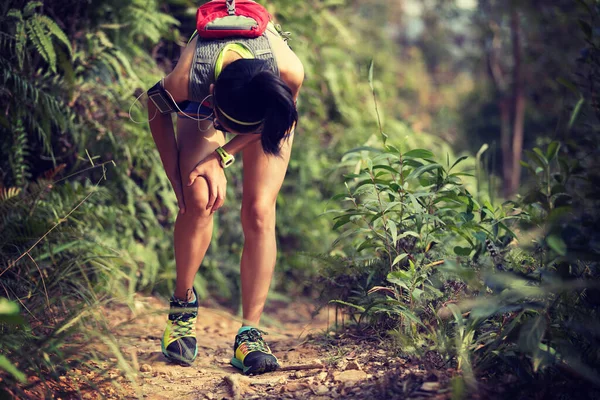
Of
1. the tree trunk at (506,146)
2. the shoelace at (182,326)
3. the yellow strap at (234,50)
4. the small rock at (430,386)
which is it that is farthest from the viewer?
the tree trunk at (506,146)

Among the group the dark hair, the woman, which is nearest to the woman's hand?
the woman

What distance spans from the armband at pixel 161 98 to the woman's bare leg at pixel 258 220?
38 centimetres

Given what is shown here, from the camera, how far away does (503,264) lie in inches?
112

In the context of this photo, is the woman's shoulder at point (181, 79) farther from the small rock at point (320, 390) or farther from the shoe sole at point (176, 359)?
the small rock at point (320, 390)

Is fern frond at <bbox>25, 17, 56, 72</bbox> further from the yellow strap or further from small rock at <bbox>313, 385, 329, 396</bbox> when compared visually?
small rock at <bbox>313, 385, 329, 396</bbox>

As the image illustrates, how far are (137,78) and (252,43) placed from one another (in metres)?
1.68

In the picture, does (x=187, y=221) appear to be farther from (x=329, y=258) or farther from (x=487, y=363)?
(x=487, y=363)

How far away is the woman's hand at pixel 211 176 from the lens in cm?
264

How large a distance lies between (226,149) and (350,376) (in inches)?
42.6

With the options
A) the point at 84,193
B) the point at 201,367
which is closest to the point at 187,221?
the point at 201,367

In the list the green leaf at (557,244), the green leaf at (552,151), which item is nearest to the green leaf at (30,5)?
the green leaf at (552,151)

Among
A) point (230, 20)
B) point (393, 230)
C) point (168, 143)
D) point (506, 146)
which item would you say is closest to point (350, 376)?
point (393, 230)

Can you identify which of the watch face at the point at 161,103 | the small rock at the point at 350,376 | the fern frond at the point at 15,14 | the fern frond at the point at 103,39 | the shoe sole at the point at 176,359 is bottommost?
the shoe sole at the point at 176,359

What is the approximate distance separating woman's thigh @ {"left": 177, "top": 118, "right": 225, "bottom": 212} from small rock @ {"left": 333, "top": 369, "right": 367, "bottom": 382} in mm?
926
